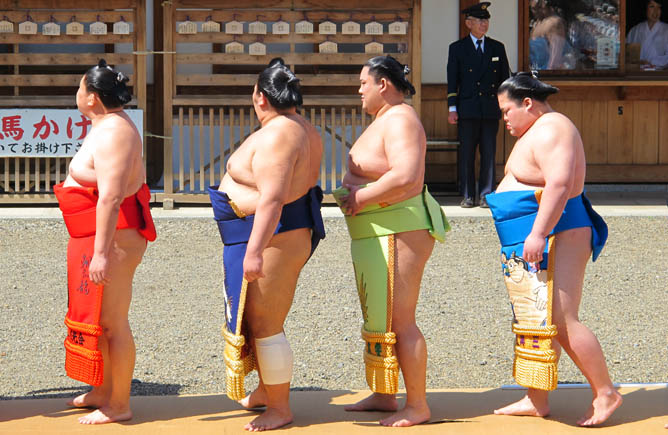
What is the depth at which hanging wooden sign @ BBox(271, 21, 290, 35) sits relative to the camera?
9641 mm

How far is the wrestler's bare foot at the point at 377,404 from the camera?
4238mm

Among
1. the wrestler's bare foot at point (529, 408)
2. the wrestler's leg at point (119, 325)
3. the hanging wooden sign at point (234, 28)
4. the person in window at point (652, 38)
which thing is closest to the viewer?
the wrestler's leg at point (119, 325)

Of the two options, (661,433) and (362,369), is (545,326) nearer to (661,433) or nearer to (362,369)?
(661,433)

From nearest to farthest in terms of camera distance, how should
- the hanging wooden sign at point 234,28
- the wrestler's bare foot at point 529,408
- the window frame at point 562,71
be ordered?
the wrestler's bare foot at point 529,408
the hanging wooden sign at point 234,28
the window frame at point 562,71

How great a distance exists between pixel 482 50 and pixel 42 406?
251 inches

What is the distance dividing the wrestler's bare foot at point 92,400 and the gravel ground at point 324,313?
2.01 ft

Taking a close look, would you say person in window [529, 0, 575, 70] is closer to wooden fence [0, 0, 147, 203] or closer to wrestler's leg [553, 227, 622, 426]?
wooden fence [0, 0, 147, 203]

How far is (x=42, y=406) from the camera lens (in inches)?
171

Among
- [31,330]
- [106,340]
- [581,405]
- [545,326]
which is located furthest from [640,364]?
[31,330]

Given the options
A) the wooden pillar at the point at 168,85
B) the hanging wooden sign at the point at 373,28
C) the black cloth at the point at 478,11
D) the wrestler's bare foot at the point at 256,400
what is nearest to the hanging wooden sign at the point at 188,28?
the wooden pillar at the point at 168,85

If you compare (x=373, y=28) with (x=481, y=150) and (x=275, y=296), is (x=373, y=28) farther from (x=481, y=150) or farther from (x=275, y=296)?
(x=275, y=296)

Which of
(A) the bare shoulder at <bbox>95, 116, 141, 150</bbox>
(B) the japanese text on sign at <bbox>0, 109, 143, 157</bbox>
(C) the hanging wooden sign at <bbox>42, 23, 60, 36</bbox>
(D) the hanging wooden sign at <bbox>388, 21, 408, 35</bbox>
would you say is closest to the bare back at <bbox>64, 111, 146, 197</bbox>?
(A) the bare shoulder at <bbox>95, 116, 141, 150</bbox>

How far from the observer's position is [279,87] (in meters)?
3.91

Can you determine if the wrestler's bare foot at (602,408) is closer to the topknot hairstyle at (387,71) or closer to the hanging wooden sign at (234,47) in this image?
the topknot hairstyle at (387,71)
